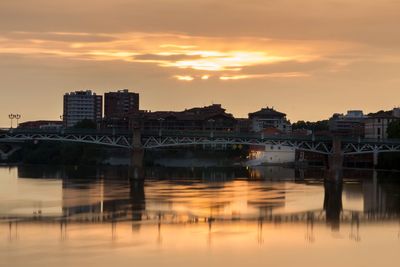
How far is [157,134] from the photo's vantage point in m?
110

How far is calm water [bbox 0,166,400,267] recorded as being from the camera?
4362 centimetres

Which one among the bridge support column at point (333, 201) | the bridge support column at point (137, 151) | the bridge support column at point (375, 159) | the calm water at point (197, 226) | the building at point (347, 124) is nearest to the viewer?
the calm water at point (197, 226)

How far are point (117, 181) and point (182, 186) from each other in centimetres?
1197

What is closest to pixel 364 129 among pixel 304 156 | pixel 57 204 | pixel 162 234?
pixel 304 156

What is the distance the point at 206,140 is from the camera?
110 metres

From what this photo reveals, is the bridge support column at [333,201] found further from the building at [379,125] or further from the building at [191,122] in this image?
the building at [191,122]

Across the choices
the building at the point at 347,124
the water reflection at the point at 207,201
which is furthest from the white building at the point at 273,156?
the water reflection at the point at 207,201

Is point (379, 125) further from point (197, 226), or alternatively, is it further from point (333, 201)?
point (197, 226)

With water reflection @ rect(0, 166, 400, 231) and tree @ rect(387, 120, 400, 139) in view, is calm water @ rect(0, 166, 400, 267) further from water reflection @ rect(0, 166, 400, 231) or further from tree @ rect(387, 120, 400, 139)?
tree @ rect(387, 120, 400, 139)

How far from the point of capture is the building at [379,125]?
158 meters

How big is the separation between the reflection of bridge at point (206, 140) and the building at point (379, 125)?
44.0 meters

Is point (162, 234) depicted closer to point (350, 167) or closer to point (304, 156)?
point (350, 167)

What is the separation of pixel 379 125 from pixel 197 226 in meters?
110

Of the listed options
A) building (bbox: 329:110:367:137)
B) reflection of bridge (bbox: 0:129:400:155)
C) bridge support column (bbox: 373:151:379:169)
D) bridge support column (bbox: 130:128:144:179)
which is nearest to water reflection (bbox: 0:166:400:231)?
bridge support column (bbox: 130:128:144:179)
